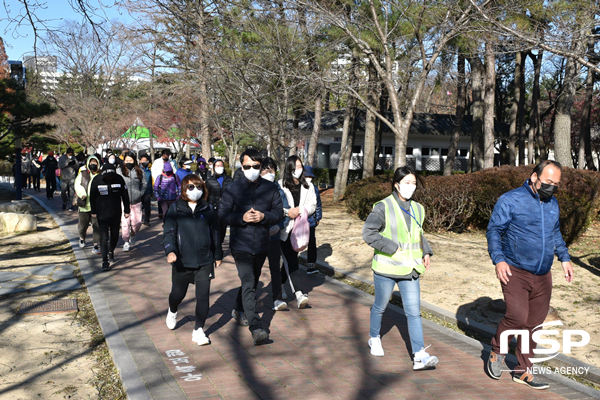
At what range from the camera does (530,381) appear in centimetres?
462

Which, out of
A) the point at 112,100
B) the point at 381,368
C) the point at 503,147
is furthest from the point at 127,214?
the point at 503,147

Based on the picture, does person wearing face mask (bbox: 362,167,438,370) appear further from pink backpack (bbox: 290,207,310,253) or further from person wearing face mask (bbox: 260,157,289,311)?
pink backpack (bbox: 290,207,310,253)

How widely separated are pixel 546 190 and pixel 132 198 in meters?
8.56

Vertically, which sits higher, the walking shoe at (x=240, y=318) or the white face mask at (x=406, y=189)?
the white face mask at (x=406, y=189)

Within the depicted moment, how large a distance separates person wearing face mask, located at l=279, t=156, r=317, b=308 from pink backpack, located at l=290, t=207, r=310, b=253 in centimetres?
5

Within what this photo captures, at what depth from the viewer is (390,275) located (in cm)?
481

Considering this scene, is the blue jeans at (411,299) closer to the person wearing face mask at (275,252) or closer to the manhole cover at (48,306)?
the person wearing face mask at (275,252)

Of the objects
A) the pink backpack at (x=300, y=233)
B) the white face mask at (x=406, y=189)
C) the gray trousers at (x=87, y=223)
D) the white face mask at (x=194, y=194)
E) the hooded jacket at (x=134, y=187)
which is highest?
the white face mask at (x=406, y=189)

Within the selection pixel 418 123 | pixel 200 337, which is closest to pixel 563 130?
pixel 200 337

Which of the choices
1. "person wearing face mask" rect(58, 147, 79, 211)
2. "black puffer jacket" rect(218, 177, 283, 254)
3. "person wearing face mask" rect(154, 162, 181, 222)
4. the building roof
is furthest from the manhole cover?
the building roof

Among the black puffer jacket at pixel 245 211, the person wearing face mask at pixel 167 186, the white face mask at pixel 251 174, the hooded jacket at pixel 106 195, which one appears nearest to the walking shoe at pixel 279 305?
the black puffer jacket at pixel 245 211

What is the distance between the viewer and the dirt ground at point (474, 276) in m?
6.61

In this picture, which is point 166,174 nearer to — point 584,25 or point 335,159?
point 584,25

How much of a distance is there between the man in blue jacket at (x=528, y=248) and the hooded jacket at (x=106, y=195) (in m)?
6.32
